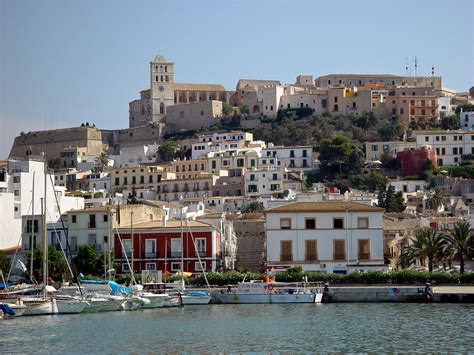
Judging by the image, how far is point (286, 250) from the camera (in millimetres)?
62344

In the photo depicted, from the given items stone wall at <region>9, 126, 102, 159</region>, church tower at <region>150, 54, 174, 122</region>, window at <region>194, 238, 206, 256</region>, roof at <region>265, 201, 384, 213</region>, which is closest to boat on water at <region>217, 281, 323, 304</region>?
roof at <region>265, 201, 384, 213</region>

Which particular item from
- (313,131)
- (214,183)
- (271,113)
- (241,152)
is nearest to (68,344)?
(214,183)

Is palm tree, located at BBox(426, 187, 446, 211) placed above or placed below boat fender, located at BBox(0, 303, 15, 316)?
above

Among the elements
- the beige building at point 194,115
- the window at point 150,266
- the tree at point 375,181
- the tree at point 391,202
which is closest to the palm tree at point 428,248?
Answer: the window at point 150,266

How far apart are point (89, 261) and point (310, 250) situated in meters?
12.9

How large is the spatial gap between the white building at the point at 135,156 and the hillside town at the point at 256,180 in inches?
7.3

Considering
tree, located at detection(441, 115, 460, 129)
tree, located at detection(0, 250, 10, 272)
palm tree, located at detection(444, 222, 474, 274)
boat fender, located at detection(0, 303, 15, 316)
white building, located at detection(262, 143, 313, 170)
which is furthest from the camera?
tree, located at detection(441, 115, 460, 129)

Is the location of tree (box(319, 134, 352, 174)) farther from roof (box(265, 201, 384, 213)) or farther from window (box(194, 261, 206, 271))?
window (box(194, 261, 206, 271))

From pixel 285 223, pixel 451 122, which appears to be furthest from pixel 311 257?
pixel 451 122

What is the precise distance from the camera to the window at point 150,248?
64.4 m

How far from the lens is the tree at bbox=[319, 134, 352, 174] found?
120m

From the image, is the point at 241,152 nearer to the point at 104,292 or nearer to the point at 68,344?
the point at 104,292

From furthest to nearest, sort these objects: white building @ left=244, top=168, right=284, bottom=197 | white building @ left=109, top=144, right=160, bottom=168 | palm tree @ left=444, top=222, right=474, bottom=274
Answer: white building @ left=109, top=144, right=160, bottom=168 → white building @ left=244, top=168, right=284, bottom=197 → palm tree @ left=444, top=222, right=474, bottom=274

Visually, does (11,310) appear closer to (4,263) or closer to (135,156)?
(4,263)
